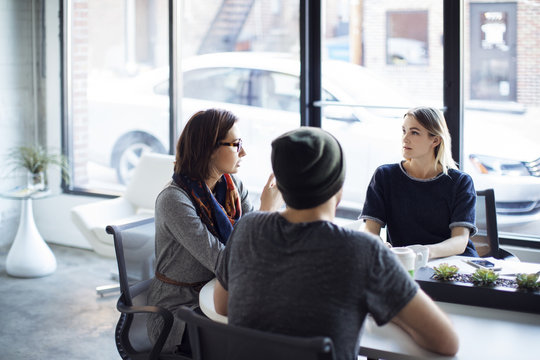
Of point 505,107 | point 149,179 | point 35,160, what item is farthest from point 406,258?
point 35,160

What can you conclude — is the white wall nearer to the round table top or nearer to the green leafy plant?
the green leafy plant

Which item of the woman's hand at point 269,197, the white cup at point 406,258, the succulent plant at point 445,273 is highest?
the woman's hand at point 269,197

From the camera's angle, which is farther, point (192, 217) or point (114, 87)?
point (114, 87)

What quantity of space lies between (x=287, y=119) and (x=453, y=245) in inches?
88.0

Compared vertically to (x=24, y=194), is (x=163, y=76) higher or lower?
higher

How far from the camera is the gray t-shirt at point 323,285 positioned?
4.45ft

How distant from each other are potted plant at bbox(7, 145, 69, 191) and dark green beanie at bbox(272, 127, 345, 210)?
365 cm

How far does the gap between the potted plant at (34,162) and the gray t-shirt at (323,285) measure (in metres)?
3.65

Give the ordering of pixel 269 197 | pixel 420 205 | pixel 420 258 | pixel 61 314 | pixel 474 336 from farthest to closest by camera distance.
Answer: pixel 61 314, pixel 420 205, pixel 269 197, pixel 420 258, pixel 474 336

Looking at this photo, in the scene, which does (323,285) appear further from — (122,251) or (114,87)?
(114,87)

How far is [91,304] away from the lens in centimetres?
410

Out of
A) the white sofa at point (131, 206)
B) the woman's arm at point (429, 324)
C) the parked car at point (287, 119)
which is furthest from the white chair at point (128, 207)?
the woman's arm at point (429, 324)

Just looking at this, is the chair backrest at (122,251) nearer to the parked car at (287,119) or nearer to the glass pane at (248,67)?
the parked car at (287,119)

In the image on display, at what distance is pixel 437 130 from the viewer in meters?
2.77
